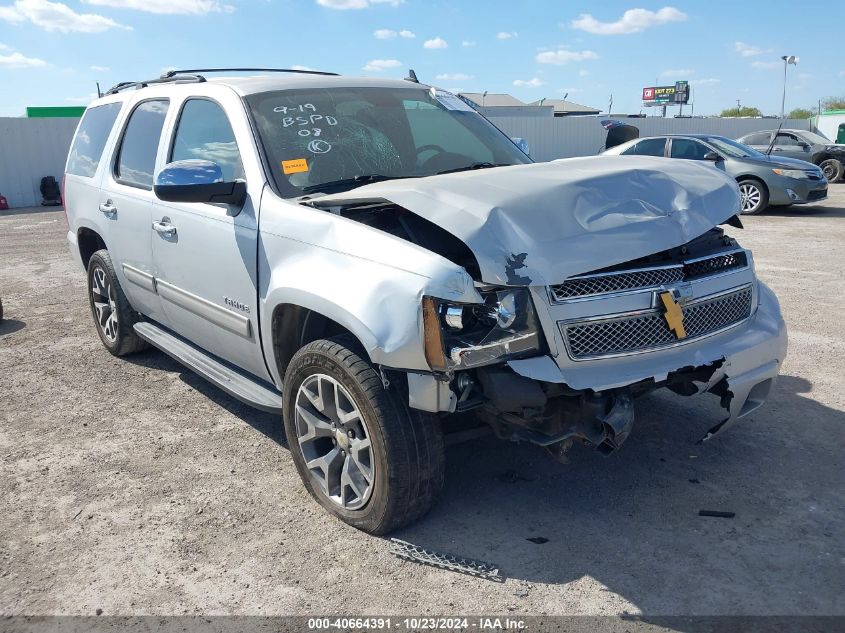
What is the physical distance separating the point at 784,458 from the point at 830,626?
143cm

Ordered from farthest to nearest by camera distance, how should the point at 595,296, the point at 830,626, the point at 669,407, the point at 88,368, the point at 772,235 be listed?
the point at 772,235
the point at 88,368
the point at 669,407
the point at 595,296
the point at 830,626

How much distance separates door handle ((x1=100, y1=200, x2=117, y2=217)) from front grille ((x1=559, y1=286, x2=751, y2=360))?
3.57m

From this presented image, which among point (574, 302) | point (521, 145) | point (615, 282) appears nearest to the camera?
point (574, 302)

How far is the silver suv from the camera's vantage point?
111 inches

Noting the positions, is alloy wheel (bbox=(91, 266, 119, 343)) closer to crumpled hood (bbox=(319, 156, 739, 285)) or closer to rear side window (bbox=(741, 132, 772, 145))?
crumpled hood (bbox=(319, 156, 739, 285))

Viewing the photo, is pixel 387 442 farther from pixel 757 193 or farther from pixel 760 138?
pixel 760 138

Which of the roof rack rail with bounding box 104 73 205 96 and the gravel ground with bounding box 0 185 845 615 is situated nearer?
the gravel ground with bounding box 0 185 845 615

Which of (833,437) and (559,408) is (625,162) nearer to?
(559,408)

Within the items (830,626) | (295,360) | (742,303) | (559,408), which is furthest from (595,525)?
(295,360)

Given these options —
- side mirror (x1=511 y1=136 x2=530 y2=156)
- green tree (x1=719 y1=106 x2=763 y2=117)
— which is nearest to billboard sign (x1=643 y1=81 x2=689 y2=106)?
green tree (x1=719 y1=106 x2=763 y2=117)

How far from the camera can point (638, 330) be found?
3.01 m

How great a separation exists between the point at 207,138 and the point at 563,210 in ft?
7.24

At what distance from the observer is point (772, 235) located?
11.5m

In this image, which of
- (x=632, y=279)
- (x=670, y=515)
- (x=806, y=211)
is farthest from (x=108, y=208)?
(x=806, y=211)
